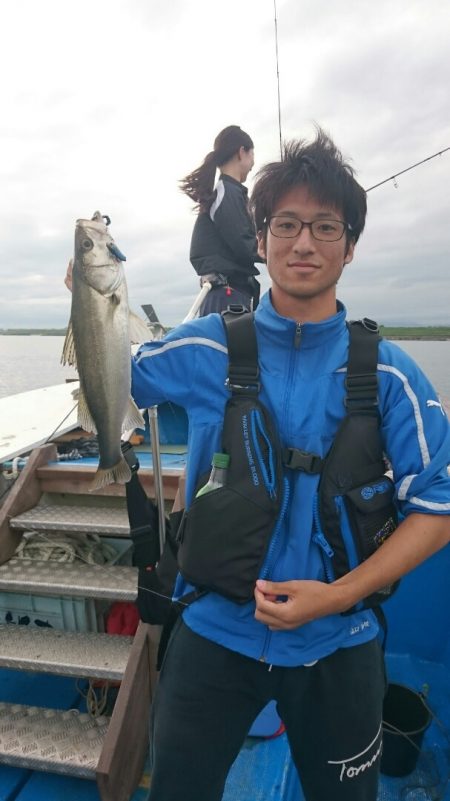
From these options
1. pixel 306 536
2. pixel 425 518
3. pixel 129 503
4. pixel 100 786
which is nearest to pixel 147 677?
pixel 100 786

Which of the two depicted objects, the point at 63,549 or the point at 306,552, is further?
the point at 63,549

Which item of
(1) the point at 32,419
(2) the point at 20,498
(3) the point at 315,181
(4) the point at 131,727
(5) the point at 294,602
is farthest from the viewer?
(1) the point at 32,419

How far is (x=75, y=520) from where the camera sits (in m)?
3.70

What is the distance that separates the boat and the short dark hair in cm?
161

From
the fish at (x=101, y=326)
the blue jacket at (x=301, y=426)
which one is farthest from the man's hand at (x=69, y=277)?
the blue jacket at (x=301, y=426)

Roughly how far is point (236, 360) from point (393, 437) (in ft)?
2.28

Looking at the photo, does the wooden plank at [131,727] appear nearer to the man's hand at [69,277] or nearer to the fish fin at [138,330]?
the fish fin at [138,330]

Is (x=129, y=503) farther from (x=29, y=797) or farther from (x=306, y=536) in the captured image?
(x=29, y=797)

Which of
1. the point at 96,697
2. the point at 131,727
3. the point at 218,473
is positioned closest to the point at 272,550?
the point at 218,473

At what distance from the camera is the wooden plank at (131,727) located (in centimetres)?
262

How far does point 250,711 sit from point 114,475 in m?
1.17

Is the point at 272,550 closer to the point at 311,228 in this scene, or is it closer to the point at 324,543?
the point at 324,543

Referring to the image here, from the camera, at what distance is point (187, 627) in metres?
2.04

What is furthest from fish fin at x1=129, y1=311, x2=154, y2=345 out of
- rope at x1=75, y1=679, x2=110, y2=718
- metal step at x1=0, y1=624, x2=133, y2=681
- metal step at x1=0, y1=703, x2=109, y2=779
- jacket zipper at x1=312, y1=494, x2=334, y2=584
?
rope at x1=75, y1=679, x2=110, y2=718
